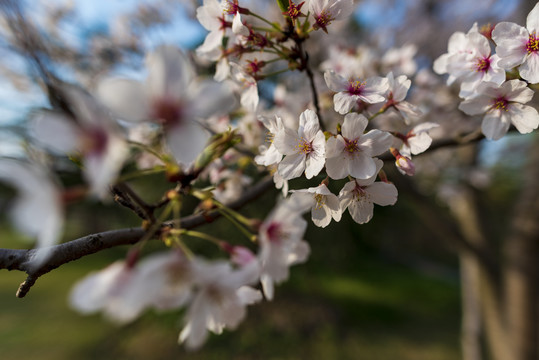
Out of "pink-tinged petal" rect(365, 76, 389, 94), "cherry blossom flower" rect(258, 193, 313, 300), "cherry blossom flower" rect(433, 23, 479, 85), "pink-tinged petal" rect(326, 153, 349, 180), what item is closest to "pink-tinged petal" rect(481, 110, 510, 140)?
"cherry blossom flower" rect(433, 23, 479, 85)

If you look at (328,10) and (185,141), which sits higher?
(328,10)

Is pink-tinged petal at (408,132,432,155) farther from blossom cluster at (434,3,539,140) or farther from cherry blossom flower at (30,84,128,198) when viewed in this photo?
cherry blossom flower at (30,84,128,198)

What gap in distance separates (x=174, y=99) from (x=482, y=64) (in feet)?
2.14

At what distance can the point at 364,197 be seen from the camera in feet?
1.87

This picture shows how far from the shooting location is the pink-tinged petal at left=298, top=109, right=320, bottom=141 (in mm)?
555

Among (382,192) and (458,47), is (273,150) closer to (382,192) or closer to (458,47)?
(382,192)

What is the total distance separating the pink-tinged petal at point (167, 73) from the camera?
14.5 inches

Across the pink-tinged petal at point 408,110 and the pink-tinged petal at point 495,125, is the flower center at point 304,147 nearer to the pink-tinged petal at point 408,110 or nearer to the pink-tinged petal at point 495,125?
the pink-tinged petal at point 408,110

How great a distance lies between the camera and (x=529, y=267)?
6.63ft

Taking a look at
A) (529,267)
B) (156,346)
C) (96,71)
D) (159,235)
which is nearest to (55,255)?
(159,235)

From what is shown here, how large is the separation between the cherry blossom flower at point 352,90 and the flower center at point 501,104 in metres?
0.27

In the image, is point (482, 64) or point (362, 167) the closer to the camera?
point (362, 167)

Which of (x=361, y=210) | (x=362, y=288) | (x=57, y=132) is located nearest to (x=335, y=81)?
(x=361, y=210)

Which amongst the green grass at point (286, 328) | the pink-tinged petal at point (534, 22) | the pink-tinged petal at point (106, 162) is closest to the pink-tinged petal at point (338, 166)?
the pink-tinged petal at point (106, 162)
